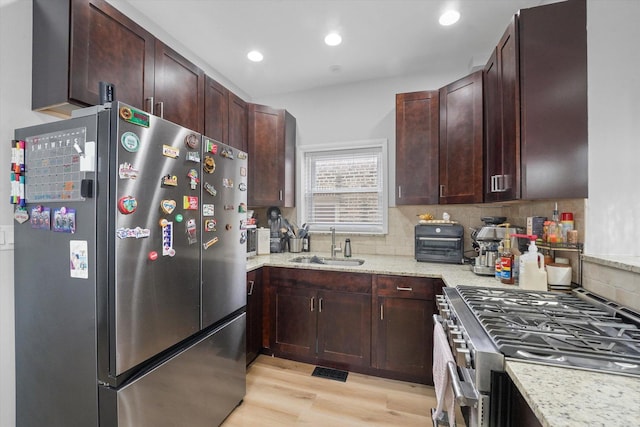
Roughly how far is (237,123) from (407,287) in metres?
2.14

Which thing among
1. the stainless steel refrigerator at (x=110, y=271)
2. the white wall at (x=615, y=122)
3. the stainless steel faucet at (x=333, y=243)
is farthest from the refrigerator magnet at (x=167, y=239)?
the white wall at (x=615, y=122)

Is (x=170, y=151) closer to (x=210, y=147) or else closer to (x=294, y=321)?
(x=210, y=147)

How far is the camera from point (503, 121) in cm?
174

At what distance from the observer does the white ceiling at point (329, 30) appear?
1.90 metres

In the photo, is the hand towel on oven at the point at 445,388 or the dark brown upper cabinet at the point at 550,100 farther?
the dark brown upper cabinet at the point at 550,100

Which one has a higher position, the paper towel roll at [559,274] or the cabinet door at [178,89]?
the cabinet door at [178,89]

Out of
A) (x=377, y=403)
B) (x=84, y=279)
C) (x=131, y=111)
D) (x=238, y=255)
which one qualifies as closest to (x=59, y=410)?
(x=84, y=279)

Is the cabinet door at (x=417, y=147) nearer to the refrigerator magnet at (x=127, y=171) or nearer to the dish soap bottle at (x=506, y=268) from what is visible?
the dish soap bottle at (x=506, y=268)

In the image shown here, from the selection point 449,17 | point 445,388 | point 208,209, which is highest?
point 449,17

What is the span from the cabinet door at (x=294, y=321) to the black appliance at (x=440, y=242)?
106 centimetres

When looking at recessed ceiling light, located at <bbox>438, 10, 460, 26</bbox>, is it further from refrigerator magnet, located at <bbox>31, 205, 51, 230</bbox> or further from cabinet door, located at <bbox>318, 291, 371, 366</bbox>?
refrigerator magnet, located at <bbox>31, 205, 51, 230</bbox>

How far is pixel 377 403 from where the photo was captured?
1.95 m

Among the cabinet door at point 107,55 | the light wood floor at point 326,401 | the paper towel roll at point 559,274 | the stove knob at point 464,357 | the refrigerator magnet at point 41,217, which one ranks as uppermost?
the cabinet door at point 107,55

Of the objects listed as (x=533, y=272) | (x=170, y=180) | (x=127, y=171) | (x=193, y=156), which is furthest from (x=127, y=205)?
(x=533, y=272)
